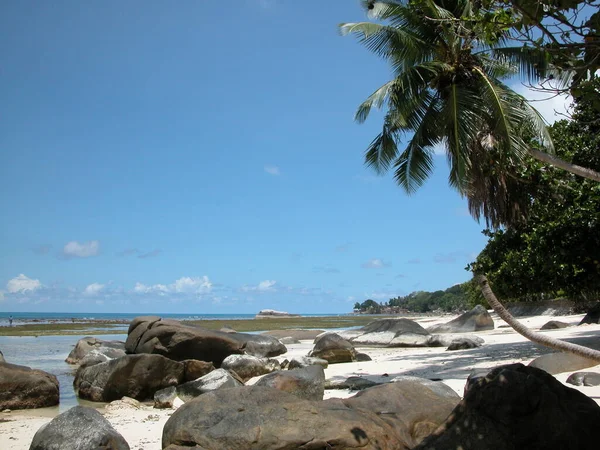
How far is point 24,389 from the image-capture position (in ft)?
38.4

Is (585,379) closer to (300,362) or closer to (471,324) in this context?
(300,362)

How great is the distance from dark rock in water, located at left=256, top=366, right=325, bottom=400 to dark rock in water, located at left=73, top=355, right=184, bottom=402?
4.02 m

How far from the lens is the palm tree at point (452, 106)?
13.5m

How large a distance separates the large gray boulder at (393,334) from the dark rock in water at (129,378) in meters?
12.6

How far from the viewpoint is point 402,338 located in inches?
933

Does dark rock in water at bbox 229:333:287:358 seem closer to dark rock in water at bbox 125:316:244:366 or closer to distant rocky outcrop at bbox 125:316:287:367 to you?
distant rocky outcrop at bbox 125:316:287:367

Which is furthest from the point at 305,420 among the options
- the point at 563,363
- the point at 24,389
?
the point at 24,389


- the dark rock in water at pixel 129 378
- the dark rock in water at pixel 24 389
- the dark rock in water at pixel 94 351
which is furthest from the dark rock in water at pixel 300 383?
the dark rock in water at pixel 94 351

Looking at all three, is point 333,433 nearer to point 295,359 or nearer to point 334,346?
point 295,359

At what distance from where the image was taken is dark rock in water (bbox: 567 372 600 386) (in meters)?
8.98

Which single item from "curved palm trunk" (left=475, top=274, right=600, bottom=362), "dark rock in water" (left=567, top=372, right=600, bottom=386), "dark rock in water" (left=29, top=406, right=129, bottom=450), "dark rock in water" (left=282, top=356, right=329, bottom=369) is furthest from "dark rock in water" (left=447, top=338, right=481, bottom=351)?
"dark rock in water" (left=29, top=406, right=129, bottom=450)

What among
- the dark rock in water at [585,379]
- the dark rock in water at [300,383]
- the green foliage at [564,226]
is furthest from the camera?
the green foliage at [564,226]

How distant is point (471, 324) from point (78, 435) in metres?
25.3

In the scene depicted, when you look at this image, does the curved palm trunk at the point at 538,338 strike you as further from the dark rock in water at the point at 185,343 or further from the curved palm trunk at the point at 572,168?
the dark rock in water at the point at 185,343
